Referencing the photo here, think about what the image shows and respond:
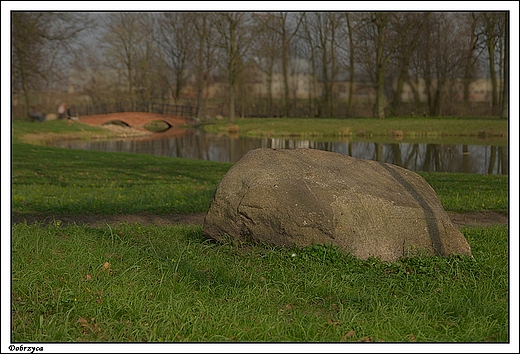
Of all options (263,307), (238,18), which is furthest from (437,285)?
(238,18)

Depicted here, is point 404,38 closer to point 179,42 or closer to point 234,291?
point 179,42

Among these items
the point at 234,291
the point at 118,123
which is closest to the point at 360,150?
the point at 234,291

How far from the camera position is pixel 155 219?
10.0 meters

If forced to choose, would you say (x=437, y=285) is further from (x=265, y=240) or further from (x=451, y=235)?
(x=265, y=240)

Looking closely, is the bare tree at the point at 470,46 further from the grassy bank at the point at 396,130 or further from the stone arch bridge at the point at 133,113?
the stone arch bridge at the point at 133,113

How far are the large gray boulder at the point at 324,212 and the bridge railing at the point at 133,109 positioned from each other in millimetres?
31744

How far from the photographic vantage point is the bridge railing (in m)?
40.2

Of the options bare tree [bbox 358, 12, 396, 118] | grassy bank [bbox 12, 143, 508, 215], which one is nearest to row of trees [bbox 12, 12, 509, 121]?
bare tree [bbox 358, 12, 396, 118]

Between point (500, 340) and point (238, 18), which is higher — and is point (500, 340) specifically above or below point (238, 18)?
below

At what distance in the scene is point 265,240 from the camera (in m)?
6.84

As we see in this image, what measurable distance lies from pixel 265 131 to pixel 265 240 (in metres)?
31.5

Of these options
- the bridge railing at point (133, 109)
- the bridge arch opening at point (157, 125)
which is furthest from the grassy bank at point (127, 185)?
the bridge arch opening at point (157, 125)

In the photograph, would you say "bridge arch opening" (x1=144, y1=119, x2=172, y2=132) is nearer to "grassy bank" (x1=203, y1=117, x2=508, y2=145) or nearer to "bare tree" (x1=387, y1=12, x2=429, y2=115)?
"grassy bank" (x1=203, y1=117, x2=508, y2=145)

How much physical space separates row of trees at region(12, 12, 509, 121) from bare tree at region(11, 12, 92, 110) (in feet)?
25.7
